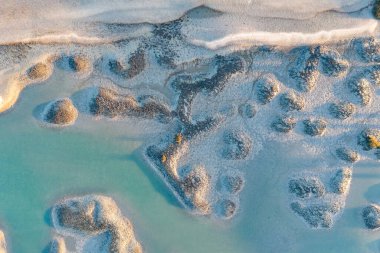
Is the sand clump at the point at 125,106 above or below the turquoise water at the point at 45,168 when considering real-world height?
above

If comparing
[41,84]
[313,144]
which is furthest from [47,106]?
[313,144]

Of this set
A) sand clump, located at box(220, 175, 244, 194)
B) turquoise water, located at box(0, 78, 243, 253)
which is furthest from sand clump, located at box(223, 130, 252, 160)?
turquoise water, located at box(0, 78, 243, 253)

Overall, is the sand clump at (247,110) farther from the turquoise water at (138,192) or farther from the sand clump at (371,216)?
the sand clump at (371,216)

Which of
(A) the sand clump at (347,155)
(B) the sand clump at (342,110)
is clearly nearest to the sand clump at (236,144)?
(B) the sand clump at (342,110)

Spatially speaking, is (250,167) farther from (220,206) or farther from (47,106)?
(47,106)

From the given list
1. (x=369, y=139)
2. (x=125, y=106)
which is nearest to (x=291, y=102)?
(x=369, y=139)

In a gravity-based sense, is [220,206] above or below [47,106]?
below

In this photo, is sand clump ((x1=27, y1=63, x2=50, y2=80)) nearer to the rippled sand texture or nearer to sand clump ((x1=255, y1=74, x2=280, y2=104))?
the rippled sand texture

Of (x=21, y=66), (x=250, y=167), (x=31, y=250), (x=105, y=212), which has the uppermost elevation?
(x=21, y=66)
